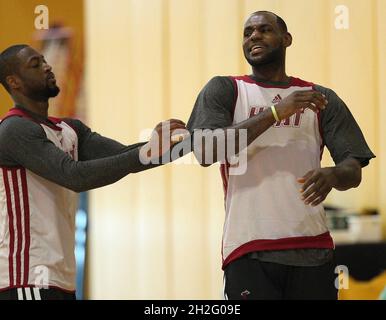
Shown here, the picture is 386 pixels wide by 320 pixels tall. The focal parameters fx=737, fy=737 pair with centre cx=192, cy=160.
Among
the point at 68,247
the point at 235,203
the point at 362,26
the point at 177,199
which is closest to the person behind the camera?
the point at 235,203

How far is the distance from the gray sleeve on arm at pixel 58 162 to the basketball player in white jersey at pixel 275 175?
0.27 metres

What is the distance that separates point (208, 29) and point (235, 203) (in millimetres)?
2719

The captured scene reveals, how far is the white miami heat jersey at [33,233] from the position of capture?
2.52 metres

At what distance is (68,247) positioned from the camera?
2.63 metres

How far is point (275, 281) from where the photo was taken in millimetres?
2406

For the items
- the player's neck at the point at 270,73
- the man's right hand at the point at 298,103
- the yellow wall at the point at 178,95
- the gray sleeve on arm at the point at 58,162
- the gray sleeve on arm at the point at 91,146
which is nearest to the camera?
the man's right hand at the point at 298,103

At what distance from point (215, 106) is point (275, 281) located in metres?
0.61

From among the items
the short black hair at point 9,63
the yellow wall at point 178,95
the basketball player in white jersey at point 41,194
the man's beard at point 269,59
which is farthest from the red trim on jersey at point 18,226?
the yellow wall at point 178,95

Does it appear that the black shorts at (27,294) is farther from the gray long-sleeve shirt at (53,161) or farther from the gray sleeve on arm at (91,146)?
the gray sleeve on arm at (91,146)

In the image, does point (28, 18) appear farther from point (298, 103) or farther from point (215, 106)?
point (298, 103)

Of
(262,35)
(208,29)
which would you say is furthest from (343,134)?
(208,29)

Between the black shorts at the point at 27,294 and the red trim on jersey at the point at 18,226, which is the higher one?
the red trim on jersey at the point at 18,226

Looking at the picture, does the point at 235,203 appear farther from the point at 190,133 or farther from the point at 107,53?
the point at 107,53

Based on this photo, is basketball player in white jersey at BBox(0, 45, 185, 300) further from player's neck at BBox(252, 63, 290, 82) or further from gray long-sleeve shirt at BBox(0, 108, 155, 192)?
player's neck at BBox(252, 63, 290, 82)
